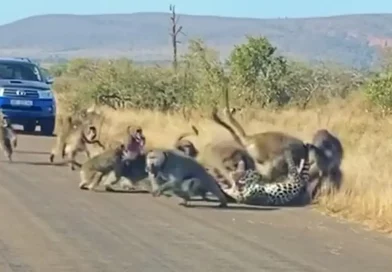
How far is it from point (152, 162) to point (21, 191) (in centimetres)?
228

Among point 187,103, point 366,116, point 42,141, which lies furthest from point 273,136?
point 187,103

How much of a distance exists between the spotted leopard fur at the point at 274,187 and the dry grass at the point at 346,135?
51 cm

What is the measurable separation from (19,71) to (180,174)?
58.0 feet

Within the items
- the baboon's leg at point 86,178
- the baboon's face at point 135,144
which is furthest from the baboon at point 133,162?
the baboon's leg at point 86,178

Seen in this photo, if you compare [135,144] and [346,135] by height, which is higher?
[135,144]

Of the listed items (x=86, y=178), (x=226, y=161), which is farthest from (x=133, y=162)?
(x=226, y=161)

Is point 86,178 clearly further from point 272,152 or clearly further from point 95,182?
point 272,152

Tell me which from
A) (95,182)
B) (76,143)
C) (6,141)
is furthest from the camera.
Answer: (6,141)

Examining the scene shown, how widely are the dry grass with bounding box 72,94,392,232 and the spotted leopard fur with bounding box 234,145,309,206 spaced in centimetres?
51

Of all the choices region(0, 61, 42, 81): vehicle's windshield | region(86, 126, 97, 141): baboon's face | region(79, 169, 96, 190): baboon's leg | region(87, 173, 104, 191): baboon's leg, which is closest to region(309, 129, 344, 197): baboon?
region(87, 173, 104, 191): baboon's leg

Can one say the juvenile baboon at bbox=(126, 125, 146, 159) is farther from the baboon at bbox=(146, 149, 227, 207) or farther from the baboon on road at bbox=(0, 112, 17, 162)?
the baboon on road at bbox=(0, 112, 17, 162)

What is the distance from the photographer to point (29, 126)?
1252 inches

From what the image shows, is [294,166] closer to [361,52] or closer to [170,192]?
[170,192]

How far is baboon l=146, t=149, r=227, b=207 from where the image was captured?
1532 cm
